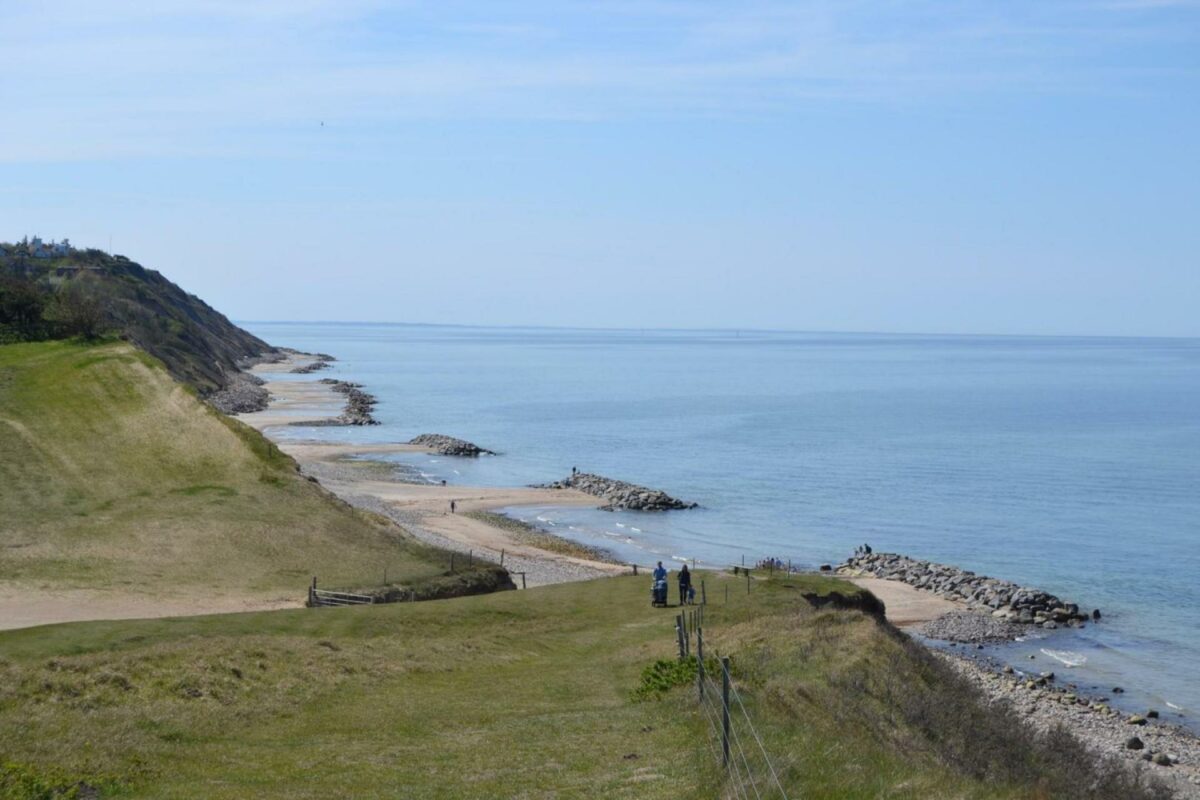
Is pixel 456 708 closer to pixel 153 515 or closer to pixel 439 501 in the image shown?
pixel 153 515

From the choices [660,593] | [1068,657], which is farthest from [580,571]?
[1068,657]

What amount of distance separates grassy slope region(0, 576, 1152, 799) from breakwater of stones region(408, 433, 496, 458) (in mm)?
81116

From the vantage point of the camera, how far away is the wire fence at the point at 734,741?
1623 centimetres

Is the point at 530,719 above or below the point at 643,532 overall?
above

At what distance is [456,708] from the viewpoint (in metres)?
26.3

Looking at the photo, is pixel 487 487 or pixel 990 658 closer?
pixel 990 658

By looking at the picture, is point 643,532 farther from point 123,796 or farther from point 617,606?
point 123,796

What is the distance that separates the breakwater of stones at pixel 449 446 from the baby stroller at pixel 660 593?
7883cm

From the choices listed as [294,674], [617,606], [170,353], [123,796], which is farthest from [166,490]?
[170,353]

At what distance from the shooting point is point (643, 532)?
8056cm

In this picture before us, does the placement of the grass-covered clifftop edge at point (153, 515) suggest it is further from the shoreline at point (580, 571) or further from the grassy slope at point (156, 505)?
the shoreline at point (580, 571)

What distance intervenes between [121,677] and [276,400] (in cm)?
14854

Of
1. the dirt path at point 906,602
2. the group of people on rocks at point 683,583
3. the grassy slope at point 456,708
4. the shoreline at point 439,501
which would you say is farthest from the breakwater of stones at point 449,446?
the grassy slope at point 456,708

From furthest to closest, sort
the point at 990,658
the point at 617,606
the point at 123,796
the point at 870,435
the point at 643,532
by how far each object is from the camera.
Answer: the point at 870,435, the point at 643,532, the point at 990,658, the point at 617,606, the point at 123,796
